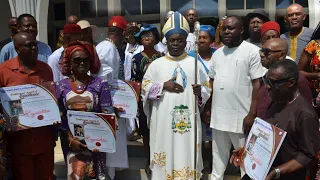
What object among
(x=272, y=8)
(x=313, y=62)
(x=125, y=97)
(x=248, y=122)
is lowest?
(x=248, y=122)

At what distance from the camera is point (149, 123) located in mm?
4242

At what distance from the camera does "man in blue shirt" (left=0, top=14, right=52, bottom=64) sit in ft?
14.7

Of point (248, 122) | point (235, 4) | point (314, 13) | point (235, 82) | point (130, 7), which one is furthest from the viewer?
point (130, 7)

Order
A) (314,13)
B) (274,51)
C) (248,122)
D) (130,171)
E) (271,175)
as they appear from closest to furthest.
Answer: (271,175) < (274,51) < (248,122) < (130,171) < (314,13)

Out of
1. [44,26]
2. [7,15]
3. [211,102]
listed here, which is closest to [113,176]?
[211,102]

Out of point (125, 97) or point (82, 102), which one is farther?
point (125, 97)

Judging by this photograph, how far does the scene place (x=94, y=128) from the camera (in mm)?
3428

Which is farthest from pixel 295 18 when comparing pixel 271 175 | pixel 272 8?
pixel 272 8

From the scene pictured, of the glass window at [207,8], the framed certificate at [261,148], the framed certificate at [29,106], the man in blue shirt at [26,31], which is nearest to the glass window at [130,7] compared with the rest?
the glass window at [207,8]

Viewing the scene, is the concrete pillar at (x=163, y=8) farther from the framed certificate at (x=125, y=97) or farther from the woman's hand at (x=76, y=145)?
the woman's hand at (x=76, y=145)

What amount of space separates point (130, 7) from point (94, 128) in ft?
21.2

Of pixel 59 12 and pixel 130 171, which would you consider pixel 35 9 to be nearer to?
pixel 59 12

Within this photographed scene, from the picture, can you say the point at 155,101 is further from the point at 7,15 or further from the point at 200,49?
→ the point at 7,15

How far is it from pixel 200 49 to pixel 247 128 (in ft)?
4.42
